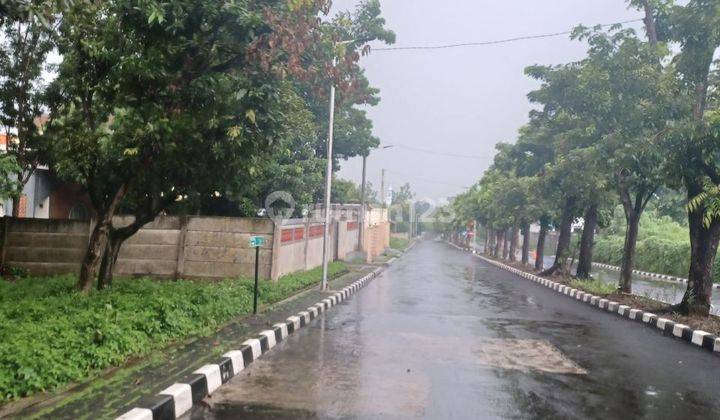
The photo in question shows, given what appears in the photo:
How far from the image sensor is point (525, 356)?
8.25 meters

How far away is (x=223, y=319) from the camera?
9.70 meters

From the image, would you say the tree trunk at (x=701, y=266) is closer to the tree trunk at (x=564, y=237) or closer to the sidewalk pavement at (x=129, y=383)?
the sidewalk pavement at (x=129, y=383)

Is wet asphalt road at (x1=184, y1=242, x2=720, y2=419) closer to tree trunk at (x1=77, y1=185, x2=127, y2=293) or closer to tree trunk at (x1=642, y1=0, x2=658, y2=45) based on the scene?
tree trunk at (x1=77, y1=185, x2=127, y2=293)

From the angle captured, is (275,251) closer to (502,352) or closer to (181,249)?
(181,249)

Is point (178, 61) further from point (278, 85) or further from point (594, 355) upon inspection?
point (594, 355)

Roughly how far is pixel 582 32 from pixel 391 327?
11763 millimetres

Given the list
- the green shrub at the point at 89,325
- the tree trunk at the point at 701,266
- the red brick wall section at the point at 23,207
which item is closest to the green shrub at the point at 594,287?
the tree trunk at the point at 701,266

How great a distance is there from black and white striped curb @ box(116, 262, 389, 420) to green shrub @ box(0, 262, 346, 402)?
2.93 feet

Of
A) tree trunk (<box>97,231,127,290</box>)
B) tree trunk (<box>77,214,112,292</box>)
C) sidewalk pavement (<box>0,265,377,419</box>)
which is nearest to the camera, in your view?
sidewalk pavement (<box>0,265,377,419</box>)

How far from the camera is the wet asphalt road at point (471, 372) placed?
5.65 metres

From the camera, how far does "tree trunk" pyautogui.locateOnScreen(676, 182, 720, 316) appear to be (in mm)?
12391

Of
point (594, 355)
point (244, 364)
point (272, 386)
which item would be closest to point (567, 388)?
point (594, 355)

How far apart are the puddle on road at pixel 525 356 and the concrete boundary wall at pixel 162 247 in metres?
6.75

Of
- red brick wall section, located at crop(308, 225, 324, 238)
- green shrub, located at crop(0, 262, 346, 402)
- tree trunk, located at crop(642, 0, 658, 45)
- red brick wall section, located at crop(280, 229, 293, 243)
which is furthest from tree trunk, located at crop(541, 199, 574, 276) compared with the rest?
green shrub, located at crop(0, 262, 346, 402)
